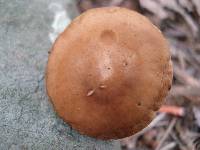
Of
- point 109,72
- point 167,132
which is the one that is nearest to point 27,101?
point 109,72

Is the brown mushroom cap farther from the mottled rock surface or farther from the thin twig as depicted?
the thin twig

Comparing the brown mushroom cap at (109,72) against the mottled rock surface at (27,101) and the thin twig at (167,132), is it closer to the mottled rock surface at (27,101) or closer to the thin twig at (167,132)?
the mottled rock surface at (27,101)

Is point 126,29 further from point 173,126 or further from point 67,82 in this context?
point 173,126

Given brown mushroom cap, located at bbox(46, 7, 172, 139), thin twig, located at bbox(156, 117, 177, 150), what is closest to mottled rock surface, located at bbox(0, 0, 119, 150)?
brown mushroom cap, located at bbox(46, 7, 172, 139)

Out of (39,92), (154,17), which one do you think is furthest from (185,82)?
(39,92)

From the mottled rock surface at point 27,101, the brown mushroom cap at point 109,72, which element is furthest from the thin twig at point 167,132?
the brown mushroom cap at point 109,72
